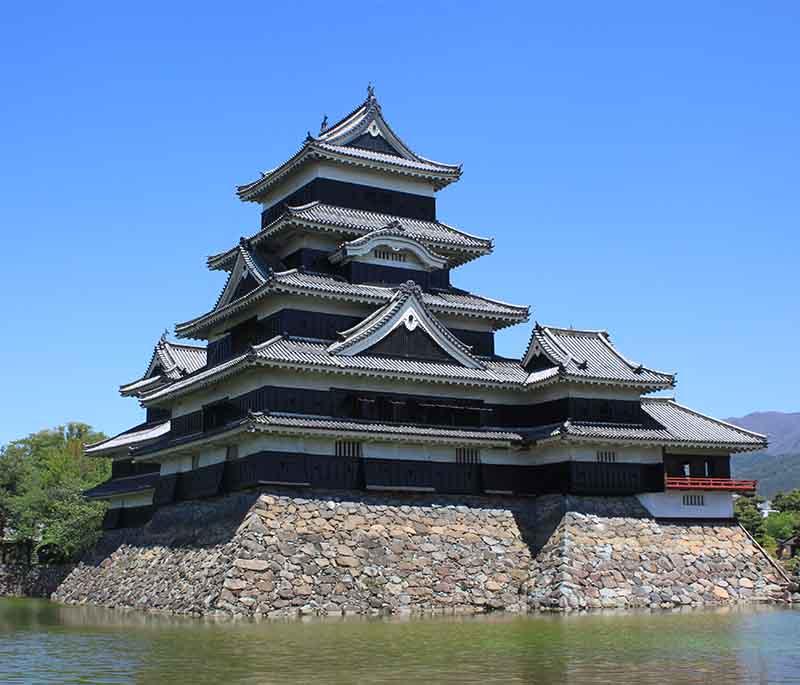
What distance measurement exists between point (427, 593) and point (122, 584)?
45.7ft

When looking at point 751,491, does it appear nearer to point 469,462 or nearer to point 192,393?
point 469,462

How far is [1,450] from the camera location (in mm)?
72375

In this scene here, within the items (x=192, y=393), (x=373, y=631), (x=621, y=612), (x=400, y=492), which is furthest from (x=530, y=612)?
(x=192, y=393)

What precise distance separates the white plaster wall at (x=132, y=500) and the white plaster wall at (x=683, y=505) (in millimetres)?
22647

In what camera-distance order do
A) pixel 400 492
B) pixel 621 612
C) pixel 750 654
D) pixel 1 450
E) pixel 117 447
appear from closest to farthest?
pixel 750 654, pixel 621 612, pixel 400 492, pixel 117 447, pixel 1 450

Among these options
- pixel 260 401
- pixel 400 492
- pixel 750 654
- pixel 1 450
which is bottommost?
pixel 750 654

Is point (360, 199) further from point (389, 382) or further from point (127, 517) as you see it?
point (127, 517)

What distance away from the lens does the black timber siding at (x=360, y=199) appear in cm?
4266

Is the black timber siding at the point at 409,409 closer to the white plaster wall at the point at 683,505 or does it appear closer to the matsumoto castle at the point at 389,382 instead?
the matsumoto castle at the point at 389,382

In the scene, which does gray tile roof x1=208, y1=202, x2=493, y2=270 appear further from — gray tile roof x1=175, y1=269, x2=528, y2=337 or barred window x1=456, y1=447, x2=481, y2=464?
barred window x1=456, y1=447, x2=481, y2=464

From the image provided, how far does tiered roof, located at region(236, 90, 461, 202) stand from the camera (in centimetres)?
4250

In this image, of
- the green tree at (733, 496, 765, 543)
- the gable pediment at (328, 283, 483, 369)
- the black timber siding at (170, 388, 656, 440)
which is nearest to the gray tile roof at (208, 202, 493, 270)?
the gable pediment at (328, 283, 483, 369)

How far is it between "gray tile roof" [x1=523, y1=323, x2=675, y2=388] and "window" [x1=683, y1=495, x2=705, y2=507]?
15.1ft

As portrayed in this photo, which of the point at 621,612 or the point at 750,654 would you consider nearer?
the point at 750,654
